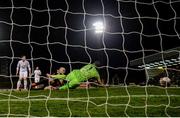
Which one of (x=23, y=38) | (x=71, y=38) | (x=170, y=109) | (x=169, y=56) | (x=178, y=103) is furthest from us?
(x=71, y=38)

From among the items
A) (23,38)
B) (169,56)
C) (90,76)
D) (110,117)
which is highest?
(23,38)

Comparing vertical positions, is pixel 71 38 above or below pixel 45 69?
above

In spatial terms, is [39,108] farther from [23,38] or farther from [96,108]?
[23,38]

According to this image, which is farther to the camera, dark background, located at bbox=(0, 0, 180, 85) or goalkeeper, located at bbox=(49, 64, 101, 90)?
dark background, located at bbox=(0, 0, 180, 85)

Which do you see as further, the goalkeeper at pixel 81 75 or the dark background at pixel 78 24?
the dark background at pixel 78 24

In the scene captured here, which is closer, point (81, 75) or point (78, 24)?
point (81, 75)

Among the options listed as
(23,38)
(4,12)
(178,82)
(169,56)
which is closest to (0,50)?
(23,38)

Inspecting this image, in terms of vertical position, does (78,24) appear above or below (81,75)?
above

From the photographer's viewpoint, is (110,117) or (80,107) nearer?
(110,117)

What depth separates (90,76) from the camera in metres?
12.7

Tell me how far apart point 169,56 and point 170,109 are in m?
18.4

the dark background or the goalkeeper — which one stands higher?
the dark background

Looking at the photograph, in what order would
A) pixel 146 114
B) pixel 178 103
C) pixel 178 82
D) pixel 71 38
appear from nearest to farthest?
pixel 146 114, pixel 178 103, pixel 178 82, pixel 71 38

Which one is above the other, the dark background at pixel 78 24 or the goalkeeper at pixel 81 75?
the dark background at pixel 78 24
